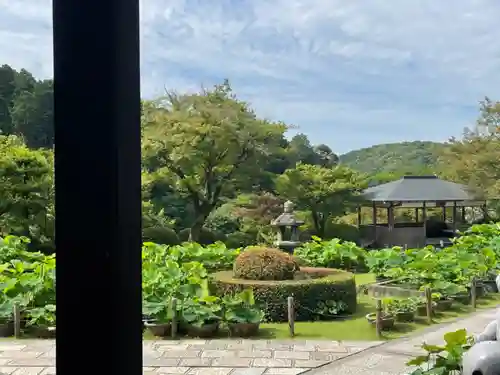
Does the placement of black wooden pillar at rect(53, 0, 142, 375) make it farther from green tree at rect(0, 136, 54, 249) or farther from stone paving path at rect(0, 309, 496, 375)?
green tree at rect(0, 136, 54, 249)

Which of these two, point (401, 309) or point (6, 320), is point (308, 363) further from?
point (6, 320)

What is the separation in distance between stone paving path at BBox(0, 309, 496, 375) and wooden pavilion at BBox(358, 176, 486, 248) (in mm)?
9863

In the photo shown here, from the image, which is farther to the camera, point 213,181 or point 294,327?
point 213,181

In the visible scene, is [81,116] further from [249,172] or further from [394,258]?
[249,172]

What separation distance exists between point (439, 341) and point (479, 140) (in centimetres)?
1372

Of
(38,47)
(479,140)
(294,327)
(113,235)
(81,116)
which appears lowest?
(294,327)

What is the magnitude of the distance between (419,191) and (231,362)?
12.9 m

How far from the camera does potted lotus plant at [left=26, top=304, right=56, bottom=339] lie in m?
5.97

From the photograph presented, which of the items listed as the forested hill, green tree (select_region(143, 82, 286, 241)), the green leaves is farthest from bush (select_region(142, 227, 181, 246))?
the forested hill

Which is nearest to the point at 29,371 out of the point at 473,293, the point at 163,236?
the point at 473,293

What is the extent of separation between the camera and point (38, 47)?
108 cm

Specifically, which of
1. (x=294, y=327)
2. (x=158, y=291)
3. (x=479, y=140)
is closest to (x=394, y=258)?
(x=294, y=327)

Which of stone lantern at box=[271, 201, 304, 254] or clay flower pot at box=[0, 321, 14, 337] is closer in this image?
clay flower pot at box=[0, 321, 14, 337]

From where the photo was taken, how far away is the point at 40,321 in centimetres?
612
